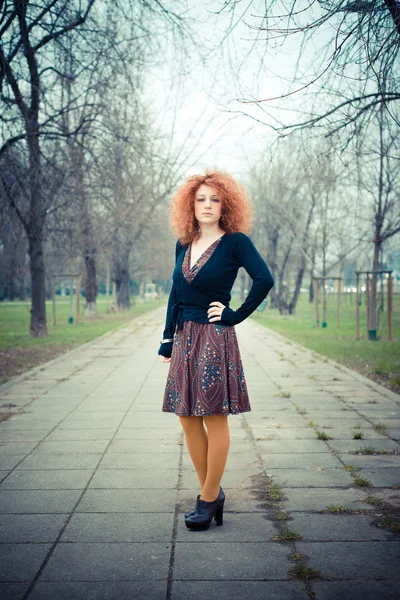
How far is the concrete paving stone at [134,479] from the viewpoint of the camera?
406 centimetres

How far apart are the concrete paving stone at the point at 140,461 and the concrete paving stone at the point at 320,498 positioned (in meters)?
1.05

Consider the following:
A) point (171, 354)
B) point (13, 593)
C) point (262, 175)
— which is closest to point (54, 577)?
point (13, 593)

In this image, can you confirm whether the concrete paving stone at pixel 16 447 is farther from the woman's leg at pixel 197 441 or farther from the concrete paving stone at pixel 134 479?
the woman's leg at pixel 197 441

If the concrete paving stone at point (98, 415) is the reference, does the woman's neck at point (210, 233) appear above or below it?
above

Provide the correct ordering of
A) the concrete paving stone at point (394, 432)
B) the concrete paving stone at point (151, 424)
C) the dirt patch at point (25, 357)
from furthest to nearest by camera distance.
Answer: the dirt patch at point (25, 357)
the concrete paving stone at point (151, 424)
the concrete paving stone at point (394, 432)

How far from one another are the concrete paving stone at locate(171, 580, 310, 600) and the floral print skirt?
3.01 feet

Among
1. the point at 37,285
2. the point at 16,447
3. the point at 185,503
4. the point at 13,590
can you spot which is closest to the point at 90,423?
the point at 16,447

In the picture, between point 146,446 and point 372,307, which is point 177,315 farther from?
point 372,307

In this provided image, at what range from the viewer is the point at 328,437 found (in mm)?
5320

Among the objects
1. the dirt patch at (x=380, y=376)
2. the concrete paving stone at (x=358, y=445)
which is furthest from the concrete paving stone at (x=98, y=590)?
the dirt patch at (x=380, y=376)

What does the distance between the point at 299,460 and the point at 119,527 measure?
1.84 metres

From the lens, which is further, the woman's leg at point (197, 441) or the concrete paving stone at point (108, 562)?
the woman's leg at point (197, 441)

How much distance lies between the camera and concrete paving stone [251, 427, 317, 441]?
540 cm

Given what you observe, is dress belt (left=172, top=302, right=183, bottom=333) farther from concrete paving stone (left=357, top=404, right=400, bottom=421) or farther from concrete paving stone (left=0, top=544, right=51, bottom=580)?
concrete paving stone (left=357, top=404, right=400, bottom=421)
